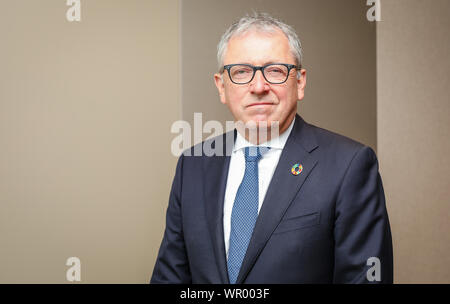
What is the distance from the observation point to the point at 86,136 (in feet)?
7.56

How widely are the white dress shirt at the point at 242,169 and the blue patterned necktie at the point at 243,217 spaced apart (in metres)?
0.02

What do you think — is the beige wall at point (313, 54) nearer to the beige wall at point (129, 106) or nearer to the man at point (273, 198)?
the beige wall at point (129, 106)

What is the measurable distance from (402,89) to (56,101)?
1.74 meters

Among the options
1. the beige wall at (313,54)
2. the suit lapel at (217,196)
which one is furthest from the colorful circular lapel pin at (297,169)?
the beige wall at (313,54)

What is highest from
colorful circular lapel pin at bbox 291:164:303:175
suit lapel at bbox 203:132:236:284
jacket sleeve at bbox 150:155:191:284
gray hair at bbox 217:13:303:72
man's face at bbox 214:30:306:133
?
gray hair at bbox 217:13:303:72

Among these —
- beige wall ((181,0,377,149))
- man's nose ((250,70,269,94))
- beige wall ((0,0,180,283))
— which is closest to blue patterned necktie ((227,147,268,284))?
man's nose ((250,70,269,94))

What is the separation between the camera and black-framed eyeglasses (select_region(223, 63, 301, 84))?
1.39 meters

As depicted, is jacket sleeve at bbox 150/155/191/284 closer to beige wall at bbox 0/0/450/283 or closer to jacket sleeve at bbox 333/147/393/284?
jacket sleeve at bbox 333/147/393/284

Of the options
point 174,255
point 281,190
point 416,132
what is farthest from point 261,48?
point 416,132

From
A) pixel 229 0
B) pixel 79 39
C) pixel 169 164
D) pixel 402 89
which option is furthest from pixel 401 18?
pixel 79 39

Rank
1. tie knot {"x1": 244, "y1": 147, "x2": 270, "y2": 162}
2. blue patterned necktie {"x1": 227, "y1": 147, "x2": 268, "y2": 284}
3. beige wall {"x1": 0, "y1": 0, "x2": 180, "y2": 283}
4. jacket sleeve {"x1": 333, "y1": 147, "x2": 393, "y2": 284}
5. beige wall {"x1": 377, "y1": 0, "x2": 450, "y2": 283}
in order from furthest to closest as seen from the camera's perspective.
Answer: beige wall {"x1": 0, "y1": 0, "x2": 180, "y2": 283} < beige wall {"x1": 377, "y1": 0, "x2": 450, "y2": 283} < tie knot {"x1": 244, "y1": 147, "x2": 270, "y2": 162} < blue patterned necktie {"x1": 227, "y1": 147, "x2": 268, "y2": 284} < jacket sleeve {"x1": 333, "y1": 147, "x2": 393, "y2": 284}

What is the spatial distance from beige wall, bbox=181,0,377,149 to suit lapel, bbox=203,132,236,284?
32.1 inches

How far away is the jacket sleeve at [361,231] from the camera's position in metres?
1.25
